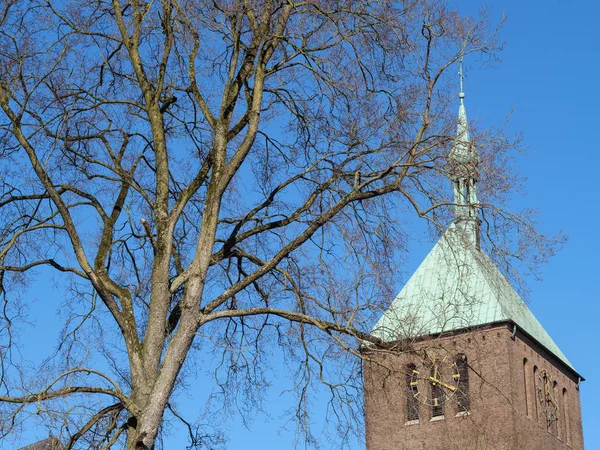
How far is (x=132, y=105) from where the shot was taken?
34.2ft

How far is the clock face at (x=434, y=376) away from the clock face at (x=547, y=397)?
37727 mm

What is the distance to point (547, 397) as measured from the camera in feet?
154

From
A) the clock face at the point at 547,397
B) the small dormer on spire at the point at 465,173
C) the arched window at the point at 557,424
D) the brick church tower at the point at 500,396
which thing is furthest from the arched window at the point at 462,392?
the arched window at the point at 557,424

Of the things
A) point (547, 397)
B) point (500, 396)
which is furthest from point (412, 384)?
point (547, 397)

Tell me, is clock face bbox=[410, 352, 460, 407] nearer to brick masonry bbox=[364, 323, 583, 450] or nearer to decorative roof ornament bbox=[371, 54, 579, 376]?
decorative roof ornament bbox=[371, 54, 579, 376]

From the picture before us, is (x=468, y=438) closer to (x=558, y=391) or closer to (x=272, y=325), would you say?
(x=558, y=391)

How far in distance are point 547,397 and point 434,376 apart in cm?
3925

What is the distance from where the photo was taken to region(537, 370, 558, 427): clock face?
152ft

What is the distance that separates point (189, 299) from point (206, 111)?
6.13 feet

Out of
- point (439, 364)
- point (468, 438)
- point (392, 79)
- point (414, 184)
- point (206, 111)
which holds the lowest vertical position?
point (439, 364)

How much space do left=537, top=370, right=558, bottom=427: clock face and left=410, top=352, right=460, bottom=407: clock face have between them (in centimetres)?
3773

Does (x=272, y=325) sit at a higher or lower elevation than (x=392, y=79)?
lower

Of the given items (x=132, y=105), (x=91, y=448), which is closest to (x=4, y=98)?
(x=132, y=105)

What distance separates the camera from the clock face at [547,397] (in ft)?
152
